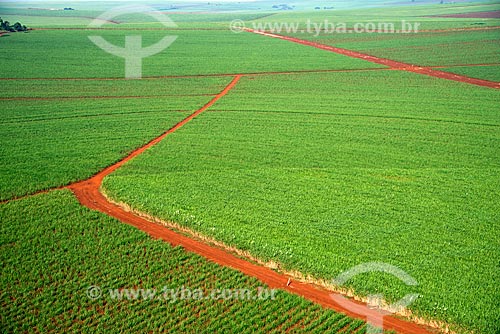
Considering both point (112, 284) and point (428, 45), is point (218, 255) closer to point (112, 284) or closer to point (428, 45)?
point (112, 284)

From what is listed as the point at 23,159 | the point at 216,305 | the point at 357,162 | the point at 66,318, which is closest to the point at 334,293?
the point at 216,305

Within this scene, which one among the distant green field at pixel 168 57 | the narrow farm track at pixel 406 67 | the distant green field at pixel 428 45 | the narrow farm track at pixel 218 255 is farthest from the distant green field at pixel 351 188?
the distant green field at pixel 428 45

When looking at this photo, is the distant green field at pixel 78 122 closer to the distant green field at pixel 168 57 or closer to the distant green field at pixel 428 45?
the distant green field at pixel 168 57

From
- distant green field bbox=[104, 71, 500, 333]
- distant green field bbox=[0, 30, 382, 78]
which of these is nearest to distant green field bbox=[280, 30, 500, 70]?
distant green field bbox=[0, 30, 382, 78]

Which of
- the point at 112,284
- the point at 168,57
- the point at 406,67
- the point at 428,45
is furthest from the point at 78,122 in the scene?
the point at 428,45

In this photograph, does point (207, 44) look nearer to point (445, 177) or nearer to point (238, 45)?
point (238, 45)

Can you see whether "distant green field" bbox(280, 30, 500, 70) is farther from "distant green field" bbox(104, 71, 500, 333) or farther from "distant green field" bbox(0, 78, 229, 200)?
"distant green field" bbox(0, 78, 229, 200)

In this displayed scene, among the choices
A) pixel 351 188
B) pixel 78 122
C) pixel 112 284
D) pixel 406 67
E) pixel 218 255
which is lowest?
pixel 112 284
